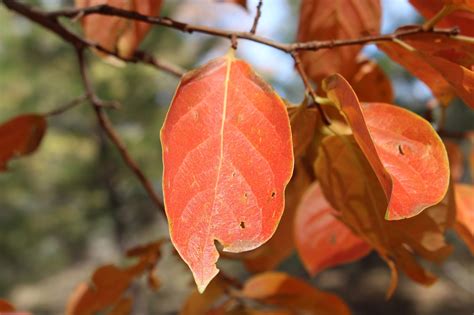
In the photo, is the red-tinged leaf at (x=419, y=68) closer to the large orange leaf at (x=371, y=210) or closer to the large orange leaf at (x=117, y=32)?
the large orange leaf at (x=371, y=210)

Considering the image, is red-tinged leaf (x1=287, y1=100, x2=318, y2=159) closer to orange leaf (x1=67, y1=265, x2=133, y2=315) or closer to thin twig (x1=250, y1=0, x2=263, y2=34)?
thin twig (x1=250, y1=0, x2=263, y2=34)

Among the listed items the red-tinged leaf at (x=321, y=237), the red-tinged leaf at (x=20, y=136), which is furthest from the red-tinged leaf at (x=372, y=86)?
the red-tinged leaf at (x=20, y=136)

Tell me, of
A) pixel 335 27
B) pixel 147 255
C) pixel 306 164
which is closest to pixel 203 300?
pixel 147 255

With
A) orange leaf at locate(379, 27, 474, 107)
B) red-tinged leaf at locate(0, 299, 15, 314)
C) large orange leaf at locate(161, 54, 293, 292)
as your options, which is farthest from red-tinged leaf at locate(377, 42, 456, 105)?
red-tinged leaf at locate(0, 299, 15, 314)

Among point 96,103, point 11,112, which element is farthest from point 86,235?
point 96,103

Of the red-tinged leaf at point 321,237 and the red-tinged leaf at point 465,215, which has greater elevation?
the red-tinged leaf at point 465,215

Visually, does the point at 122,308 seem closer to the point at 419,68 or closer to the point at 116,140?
the point at 116,140

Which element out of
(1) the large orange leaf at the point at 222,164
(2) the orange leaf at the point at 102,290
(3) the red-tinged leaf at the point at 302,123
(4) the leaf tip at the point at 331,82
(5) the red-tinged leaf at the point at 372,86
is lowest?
(2) the orange leaf at the point at 102,290
